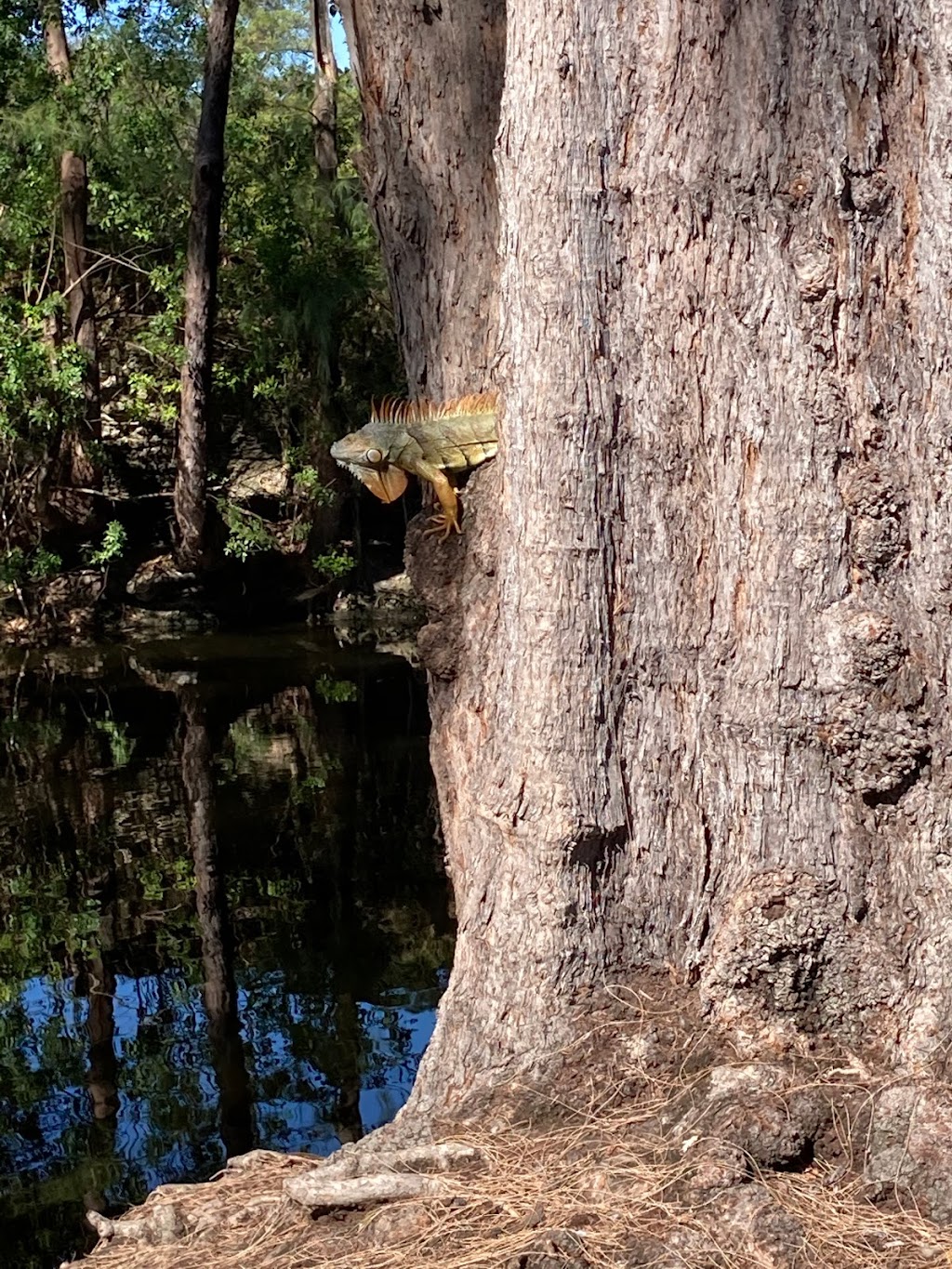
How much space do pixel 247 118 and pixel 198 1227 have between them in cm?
1725

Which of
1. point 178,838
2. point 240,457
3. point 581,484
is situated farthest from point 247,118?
point 581,484

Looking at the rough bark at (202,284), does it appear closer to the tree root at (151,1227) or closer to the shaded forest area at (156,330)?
the shaded forest area at (156,330)

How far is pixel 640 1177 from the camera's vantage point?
2.82m

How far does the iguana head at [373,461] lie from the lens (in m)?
4.04

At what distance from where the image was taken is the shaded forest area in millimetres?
16312

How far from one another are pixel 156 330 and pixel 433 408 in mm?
14129

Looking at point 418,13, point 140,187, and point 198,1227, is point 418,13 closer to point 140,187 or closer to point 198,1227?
point 198,1227

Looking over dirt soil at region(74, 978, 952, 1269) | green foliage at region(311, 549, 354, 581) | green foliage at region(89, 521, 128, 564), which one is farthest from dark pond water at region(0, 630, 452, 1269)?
green foliage at region(311, 549, 354, 581)

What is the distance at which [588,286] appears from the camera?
3.10m

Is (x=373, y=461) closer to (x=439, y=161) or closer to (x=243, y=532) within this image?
(x=439, y=161)

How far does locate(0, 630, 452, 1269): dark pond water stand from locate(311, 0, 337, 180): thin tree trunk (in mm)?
9494

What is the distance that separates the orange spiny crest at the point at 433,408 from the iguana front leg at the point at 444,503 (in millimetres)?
153

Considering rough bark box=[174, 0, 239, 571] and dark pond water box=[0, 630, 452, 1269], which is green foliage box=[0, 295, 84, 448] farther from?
dark pond water box=[0, 630, 452, 1269]

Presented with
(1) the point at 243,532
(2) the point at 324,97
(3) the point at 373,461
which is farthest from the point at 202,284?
(3) the point at 373,461
